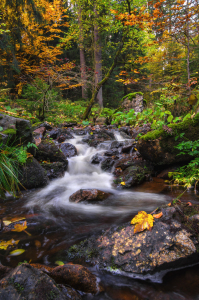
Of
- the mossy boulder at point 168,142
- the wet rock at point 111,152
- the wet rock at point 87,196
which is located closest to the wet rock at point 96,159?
the wet rock at point 111,152

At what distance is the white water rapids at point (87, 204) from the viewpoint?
3799mm

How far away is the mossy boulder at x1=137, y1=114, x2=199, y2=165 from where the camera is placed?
180 inches

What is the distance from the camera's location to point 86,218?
3439mm

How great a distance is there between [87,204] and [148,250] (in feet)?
6.92

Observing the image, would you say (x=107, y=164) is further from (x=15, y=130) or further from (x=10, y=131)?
(x=10, y=131)

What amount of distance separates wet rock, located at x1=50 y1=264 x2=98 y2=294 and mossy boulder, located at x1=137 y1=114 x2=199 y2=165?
3691 mm

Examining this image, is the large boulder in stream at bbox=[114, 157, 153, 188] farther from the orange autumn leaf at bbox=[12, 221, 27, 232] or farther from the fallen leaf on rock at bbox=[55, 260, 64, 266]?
the fallen leaf on rock at bbox=[55, 260, 64, 266]

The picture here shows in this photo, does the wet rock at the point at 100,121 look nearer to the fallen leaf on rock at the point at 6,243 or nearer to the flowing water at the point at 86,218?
the flowing water at the point at 86,218

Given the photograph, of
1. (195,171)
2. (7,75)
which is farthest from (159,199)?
(7,75)

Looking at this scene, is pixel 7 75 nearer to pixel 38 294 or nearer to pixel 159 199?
pixel 159 199

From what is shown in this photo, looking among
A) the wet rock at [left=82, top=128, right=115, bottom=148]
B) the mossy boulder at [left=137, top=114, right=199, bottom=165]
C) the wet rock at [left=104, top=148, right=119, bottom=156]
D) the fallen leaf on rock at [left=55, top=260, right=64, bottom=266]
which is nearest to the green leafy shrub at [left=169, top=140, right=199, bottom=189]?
the mossy boulder at [left=137, top=114, right=199, bottom=165]

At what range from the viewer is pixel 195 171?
420 centimetres

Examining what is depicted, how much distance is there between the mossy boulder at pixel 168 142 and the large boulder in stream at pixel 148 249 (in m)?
2.74

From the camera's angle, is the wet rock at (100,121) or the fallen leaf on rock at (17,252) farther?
the wet rock at (100,121)
